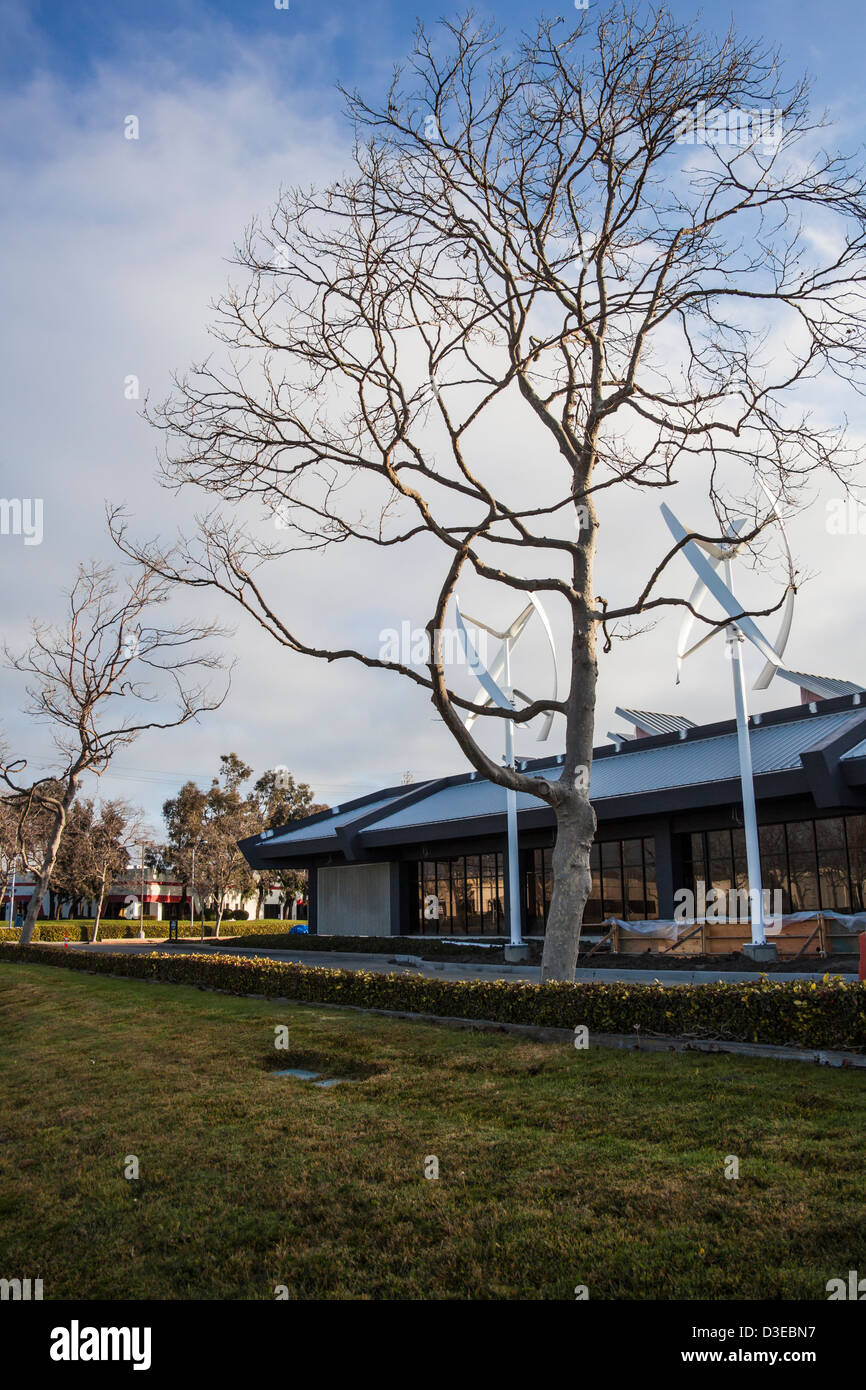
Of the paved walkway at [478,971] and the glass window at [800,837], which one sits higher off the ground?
the glass window at [800,837]

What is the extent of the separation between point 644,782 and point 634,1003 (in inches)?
651

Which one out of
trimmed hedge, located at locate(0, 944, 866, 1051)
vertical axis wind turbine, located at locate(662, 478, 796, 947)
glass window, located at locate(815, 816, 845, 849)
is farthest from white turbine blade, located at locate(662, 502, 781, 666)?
trimmed hedge, located at locate(0, 944, 866, 1051)

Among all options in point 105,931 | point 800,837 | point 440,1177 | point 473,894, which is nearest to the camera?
point 440,1177

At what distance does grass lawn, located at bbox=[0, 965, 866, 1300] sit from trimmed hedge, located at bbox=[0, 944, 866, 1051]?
65 centimetres

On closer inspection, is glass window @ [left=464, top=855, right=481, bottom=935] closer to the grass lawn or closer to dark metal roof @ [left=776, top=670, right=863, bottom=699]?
dark metal roof @ [left=776, top=670, right=863, bottom=699]

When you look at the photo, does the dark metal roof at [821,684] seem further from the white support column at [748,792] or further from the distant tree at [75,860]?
the distant tree at [75,860]

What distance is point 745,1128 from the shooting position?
21.3 ft

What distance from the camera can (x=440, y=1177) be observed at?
19.4 ft

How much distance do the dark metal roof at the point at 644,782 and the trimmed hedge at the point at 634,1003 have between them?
8215 millimetres

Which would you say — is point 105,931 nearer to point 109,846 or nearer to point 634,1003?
point 109,846

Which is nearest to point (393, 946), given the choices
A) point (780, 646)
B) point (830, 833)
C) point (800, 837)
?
point (800, 837)

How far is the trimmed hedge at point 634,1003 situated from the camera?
349 inches

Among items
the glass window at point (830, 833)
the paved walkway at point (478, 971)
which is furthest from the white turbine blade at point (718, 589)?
the paved walkway at point (478, 971)

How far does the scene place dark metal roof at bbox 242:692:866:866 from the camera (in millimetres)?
21703
